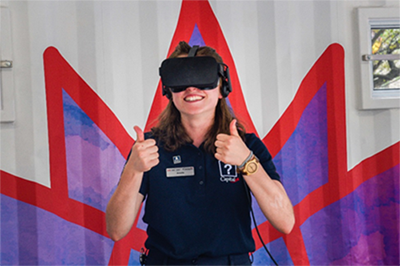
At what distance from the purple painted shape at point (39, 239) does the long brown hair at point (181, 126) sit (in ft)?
2.58

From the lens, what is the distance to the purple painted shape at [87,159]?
1.80m

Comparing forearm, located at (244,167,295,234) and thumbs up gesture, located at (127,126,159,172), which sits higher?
thumbs up gesture, located at (127,126,159,172)

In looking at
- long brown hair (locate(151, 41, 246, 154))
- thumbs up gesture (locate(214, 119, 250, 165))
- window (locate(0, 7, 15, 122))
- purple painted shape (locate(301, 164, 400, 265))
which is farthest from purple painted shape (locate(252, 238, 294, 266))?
window (locate(0, 7, 15, 122))

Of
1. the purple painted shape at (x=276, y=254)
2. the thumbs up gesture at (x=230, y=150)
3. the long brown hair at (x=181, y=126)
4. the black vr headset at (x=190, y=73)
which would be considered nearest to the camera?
the thumbs up gesture at (x=230, y=150)

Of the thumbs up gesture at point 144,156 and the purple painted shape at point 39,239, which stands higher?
the thumbs up gesture at point 144,156

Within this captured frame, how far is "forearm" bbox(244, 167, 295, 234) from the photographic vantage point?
3.76 feet

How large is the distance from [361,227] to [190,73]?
1.36 meters

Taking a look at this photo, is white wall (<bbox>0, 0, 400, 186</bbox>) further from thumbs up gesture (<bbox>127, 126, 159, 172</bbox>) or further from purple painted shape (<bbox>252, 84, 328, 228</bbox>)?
thumbs up gesture (<bbox>127, 126, 159, 172</bbox>)

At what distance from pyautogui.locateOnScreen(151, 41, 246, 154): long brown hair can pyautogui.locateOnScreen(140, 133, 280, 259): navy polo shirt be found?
31mm

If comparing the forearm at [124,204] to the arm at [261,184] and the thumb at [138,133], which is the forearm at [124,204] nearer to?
the thumb at [138,133]

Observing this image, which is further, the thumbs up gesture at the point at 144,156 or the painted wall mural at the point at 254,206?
the painted wall mural at the point at 254,206

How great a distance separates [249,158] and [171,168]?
0.29 meters

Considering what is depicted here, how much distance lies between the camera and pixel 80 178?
70.8 inches

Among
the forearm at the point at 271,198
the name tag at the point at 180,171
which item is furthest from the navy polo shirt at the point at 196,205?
the forearm at the point at 271,198
